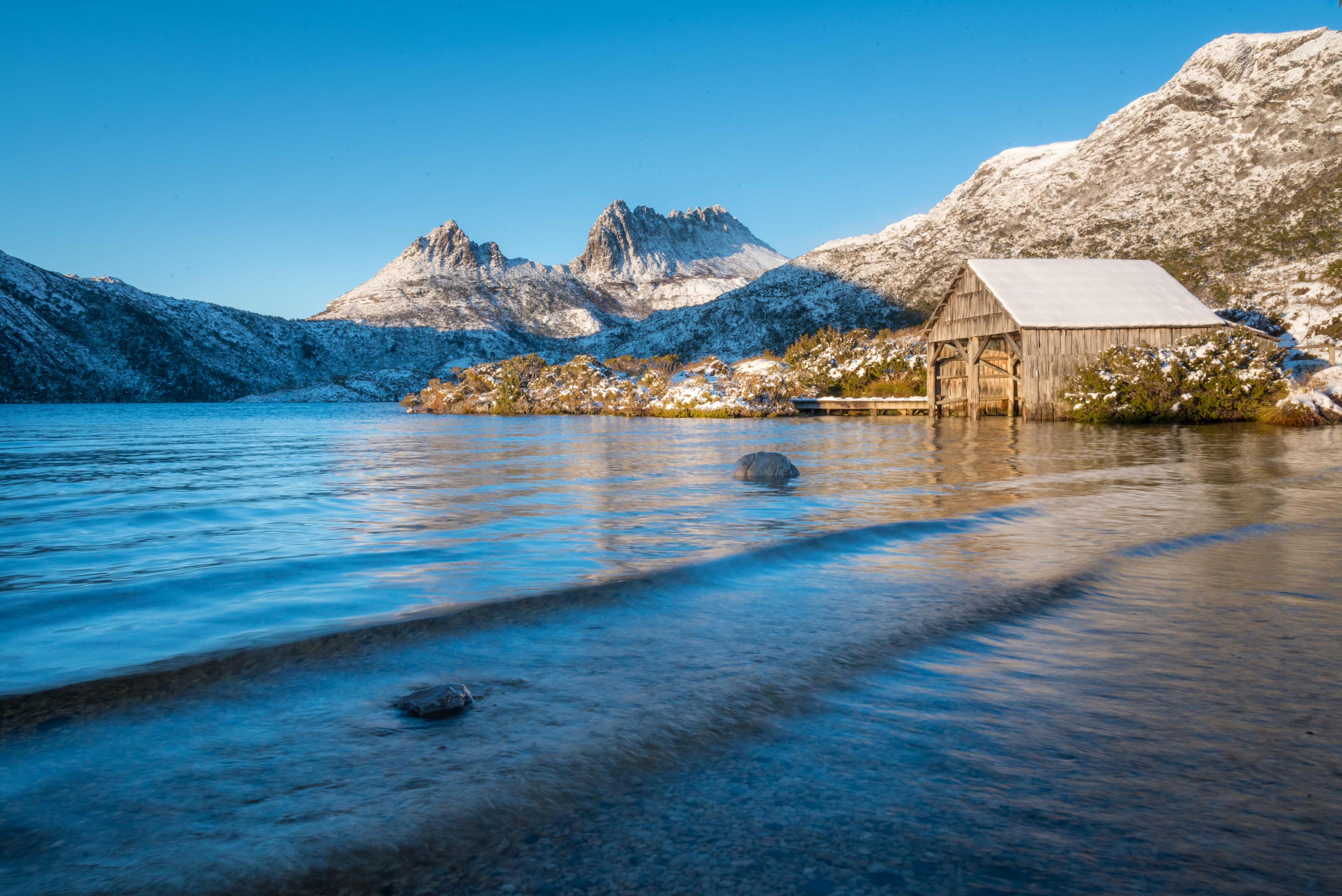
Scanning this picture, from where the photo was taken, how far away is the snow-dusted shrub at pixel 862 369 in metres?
A: 41.3

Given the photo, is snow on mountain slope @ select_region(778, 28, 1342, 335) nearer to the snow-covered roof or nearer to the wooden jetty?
the snow-covered roof

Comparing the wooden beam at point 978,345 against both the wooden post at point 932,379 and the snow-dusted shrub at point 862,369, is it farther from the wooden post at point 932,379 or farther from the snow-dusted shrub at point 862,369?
the snow-dusted shrub at point 862,369

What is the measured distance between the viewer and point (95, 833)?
2.15 meters

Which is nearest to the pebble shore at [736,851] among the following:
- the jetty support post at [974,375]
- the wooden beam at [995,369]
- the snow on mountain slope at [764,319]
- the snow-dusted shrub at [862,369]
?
the jetty support post at [974,375]

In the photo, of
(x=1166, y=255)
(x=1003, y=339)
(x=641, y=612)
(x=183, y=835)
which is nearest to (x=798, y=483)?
(x=641, y=612)

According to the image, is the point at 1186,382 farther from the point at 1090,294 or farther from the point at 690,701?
the point at 690,701

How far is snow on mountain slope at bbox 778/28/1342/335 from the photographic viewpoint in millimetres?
66562

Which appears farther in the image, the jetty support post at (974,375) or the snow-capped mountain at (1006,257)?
the snow-capped mountain at (1006,257)

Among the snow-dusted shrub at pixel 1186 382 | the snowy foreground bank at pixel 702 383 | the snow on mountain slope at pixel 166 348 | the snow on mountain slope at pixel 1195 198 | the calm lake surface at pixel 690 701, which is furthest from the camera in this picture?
the snow on mountain slope at pixel 166 348

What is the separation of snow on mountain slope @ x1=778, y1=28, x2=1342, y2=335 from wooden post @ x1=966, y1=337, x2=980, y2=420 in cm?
3322

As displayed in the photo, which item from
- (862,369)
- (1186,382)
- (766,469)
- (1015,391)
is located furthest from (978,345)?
(766,469)

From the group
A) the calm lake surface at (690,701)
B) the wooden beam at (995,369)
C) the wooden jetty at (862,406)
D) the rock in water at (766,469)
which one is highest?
the wooden beam at (995,369)

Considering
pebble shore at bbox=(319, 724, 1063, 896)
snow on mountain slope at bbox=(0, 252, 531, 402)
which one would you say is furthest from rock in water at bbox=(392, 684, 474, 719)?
snow on mountain slope at bbox=(0, 252, 531, 402)

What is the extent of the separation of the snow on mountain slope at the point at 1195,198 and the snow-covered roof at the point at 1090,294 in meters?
27.4
